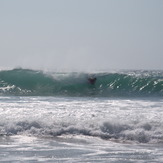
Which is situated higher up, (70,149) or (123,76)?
(123,76)

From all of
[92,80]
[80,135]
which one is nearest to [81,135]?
[80,135]

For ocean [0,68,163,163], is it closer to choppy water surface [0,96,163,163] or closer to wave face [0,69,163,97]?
choppy water surface [0,96,163,163]

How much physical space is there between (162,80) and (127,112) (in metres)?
10.9

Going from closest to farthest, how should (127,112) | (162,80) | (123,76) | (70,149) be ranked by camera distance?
1. (70,149)
2. (127,112)
3. (162,80)
4. (123,76)

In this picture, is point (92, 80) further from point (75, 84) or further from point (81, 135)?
point (81, 135)

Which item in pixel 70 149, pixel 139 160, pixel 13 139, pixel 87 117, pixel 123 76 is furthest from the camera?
pixel 123 76

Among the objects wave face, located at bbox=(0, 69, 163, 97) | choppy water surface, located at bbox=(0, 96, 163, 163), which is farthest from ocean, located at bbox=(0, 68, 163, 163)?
wave face, located at bbox=(0, 69, 163, 97)

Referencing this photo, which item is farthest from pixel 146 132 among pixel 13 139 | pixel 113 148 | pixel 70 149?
pixel 13 139

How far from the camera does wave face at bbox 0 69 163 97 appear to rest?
21.8 m

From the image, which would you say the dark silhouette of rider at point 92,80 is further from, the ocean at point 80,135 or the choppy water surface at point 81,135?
the choppy water surface at point 81,135

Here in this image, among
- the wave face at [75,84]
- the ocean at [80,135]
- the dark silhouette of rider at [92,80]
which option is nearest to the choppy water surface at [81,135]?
the ocean at [80,135]

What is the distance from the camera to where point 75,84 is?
24781 mm

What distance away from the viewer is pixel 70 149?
26.6 feet

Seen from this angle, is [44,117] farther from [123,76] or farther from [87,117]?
[123,76]
